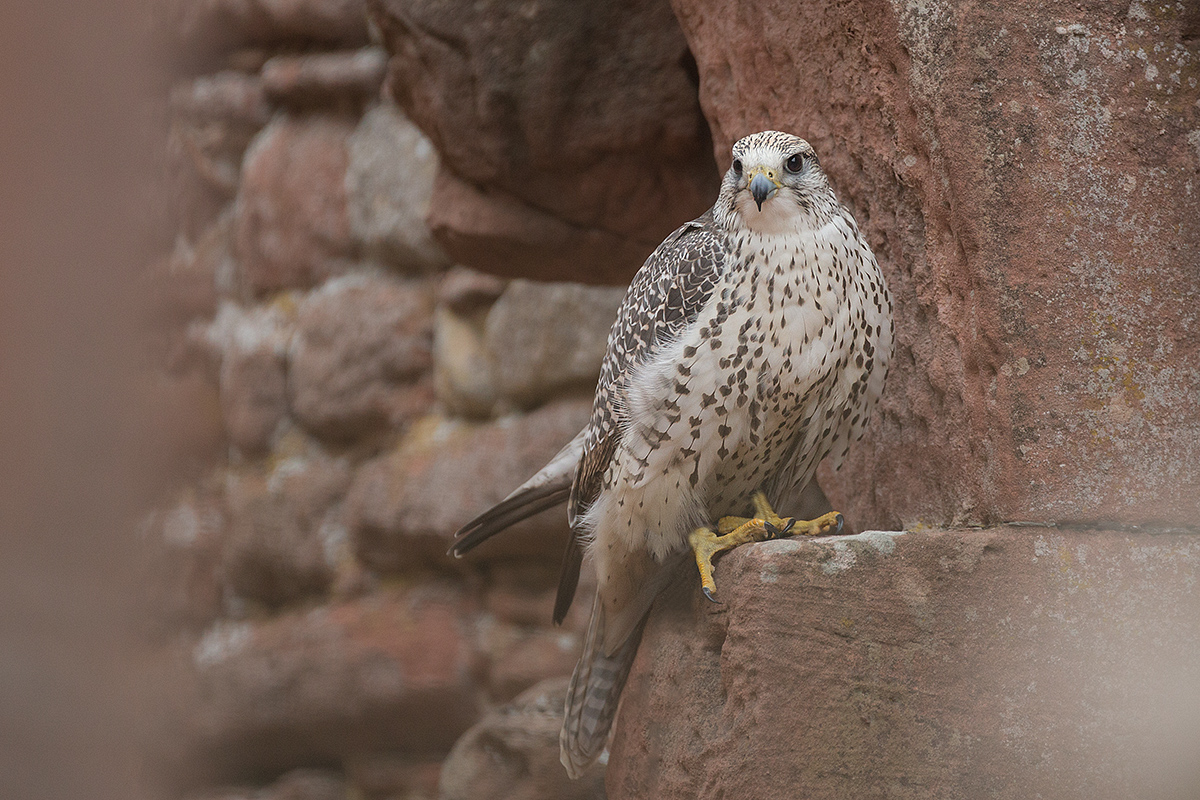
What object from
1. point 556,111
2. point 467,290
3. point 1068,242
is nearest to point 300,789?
point 467,290

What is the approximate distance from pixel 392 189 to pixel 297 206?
1.84 ft

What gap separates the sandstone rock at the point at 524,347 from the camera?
15.3 ft

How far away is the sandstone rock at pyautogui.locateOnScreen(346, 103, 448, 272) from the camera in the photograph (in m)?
5.02

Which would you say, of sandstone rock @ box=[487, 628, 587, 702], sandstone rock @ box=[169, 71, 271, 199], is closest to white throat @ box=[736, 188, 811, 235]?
sandstone rock @ box=[487, 628, 587, 702]

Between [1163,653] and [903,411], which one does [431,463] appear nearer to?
[903,411]

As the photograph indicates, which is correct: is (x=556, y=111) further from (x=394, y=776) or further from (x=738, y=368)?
(x=394, y=776)

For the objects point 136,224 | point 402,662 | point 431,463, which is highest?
point 136,224

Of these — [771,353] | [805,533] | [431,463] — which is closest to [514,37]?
[771,353]

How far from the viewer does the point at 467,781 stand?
384 cm

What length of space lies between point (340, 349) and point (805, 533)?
3.25m

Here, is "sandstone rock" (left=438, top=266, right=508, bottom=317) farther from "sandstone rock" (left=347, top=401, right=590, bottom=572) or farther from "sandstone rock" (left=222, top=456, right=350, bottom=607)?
"sandstone rock" (left=222, top=456, right=350, bottom=607)

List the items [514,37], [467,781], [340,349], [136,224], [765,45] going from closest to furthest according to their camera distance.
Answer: [136,224] < [765,45] < [514,37] < [467,781] < [340,349]

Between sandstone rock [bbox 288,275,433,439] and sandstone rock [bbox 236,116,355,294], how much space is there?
272 mm

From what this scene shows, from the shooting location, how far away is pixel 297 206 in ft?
17.4
